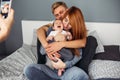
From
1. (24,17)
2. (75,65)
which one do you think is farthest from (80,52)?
(24,17)

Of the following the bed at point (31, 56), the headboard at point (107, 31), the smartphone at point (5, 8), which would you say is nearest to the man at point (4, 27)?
the smartphone at point (5, 8)

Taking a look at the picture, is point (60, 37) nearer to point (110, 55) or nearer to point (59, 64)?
point (59, 64)

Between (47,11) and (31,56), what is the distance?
2.33 feet

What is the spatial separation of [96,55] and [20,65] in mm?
737

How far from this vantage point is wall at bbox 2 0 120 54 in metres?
2.32

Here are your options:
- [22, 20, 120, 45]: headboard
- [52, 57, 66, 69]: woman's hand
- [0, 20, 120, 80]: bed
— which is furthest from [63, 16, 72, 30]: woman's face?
[22, 20, 120, 45]: headboard

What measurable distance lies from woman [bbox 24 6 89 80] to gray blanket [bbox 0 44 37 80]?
15 cm

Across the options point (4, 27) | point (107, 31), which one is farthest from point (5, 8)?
point (107, 31)

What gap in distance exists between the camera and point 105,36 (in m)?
2.30

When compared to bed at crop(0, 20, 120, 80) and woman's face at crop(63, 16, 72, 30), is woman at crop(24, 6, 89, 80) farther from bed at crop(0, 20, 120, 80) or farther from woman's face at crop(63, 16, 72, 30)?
bed at crop(0, 20, 120, 80)

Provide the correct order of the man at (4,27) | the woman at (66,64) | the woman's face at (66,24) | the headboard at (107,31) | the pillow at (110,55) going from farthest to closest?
the headboard at (107,31) < the pillow at (110,55) < the woman's face at (66,24) < the woman at (66,64) < the man at (4,27)

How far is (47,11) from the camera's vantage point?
8.22ft

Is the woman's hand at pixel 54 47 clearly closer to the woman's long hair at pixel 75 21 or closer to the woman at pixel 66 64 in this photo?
the woman at pixel 66 64

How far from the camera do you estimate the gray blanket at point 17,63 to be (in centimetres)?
163
